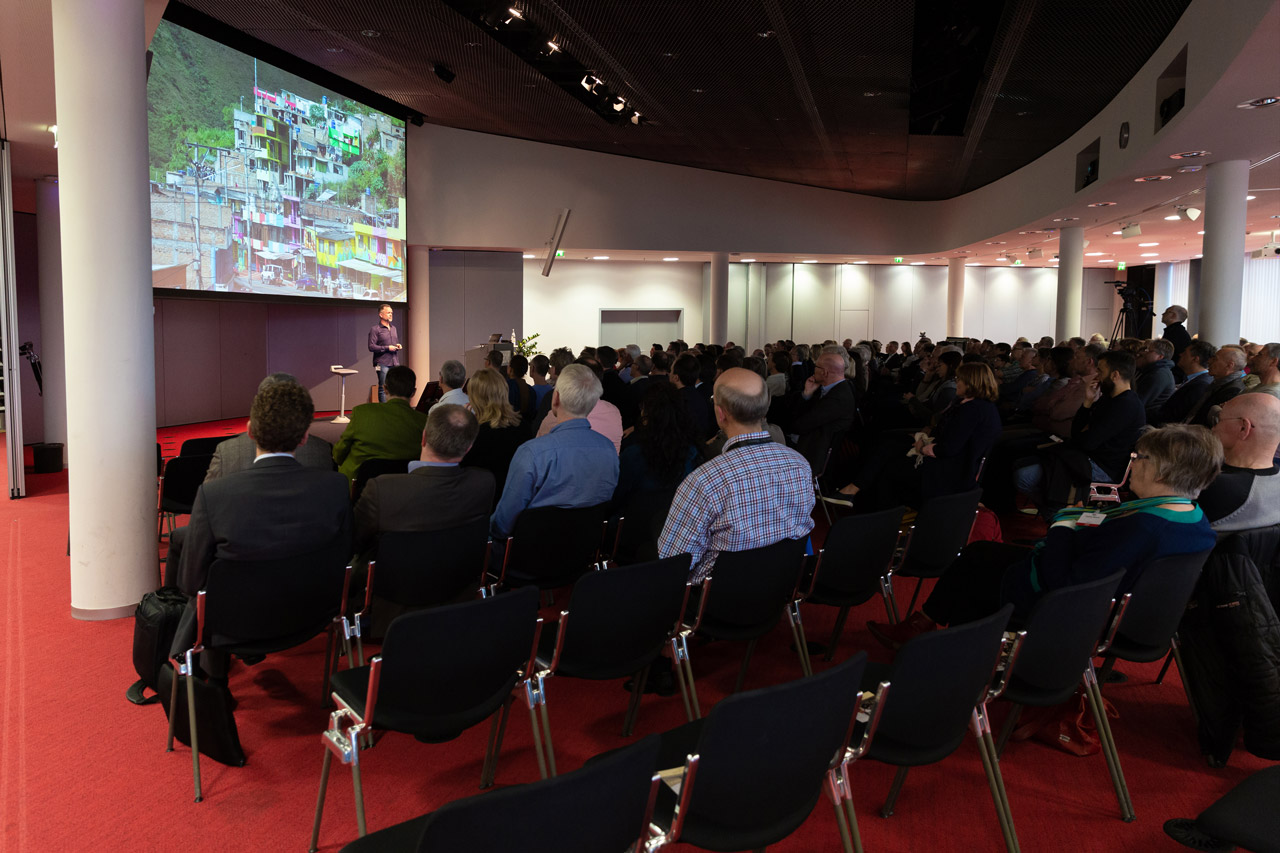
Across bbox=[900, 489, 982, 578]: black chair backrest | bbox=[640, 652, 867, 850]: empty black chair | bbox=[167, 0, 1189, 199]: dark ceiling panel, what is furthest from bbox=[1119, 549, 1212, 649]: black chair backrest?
bbox=[167, 0, 1189, 199]: dark ceiling panel

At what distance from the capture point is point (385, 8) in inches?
352

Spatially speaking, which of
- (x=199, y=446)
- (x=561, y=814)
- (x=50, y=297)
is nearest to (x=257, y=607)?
(x=561, y=814)

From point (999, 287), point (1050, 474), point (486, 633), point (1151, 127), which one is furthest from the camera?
point (999, 287)

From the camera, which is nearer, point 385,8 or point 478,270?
point 385,8

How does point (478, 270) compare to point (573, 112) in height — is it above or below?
below

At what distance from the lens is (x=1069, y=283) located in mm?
13195

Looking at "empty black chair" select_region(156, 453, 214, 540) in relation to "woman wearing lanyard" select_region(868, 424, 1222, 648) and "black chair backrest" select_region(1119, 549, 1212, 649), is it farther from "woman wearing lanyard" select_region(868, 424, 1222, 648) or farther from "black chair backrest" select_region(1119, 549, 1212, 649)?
"black chair backrest" select_region(1119, 549, 1212, 649)

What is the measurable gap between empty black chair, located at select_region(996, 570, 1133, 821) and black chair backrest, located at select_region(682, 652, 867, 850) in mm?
837

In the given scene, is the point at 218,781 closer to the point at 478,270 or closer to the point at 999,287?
the point at 478,270

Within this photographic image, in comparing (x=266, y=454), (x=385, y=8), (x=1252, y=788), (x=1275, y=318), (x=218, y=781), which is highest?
(x=385, y=8)

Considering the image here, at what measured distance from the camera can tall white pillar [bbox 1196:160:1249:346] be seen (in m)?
8.09

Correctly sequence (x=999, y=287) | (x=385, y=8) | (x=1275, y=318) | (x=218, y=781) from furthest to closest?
(x=999, y=287) < (x=1275, y=318) < (x=385, y=8) < (x=218, y=781)

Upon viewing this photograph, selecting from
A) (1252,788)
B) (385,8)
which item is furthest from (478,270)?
(1252,788)

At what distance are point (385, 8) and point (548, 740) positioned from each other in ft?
28.1
